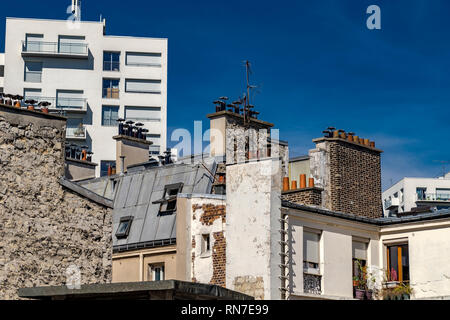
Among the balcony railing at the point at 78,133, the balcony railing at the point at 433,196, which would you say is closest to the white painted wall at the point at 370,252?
the balcony railing at the point at 78,133

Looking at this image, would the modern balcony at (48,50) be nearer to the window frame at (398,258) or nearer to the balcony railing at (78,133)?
the balcony railing at (78,133)

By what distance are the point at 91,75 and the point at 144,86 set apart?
493 cm

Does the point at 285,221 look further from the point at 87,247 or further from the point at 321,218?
the point at 87,247

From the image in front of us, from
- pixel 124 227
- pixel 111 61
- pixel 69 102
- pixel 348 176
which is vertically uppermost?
pixel 111 61

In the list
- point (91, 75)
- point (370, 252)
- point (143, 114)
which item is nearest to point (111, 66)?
point (91, 75)

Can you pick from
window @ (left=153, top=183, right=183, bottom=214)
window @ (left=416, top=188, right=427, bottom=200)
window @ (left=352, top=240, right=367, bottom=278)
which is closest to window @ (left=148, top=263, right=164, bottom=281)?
window @ (left=153, top=183, right=183, bottom=214)

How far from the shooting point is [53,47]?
85.8m

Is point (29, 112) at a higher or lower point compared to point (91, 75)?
lower

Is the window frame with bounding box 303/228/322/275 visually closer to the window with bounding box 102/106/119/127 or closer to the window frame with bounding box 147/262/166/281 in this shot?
the window frame with bounding box 147/262/166/281

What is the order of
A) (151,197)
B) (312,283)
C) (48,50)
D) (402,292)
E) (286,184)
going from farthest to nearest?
1. (48,50)
2. (151,197)
3. (286,184)
4. (402,292)
5. (312,283)

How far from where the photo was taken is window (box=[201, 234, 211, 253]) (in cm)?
3000

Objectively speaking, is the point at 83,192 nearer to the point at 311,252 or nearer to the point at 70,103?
the point at 311,252

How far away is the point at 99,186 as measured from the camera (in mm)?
37812

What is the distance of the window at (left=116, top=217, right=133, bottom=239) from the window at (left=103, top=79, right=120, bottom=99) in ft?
175
